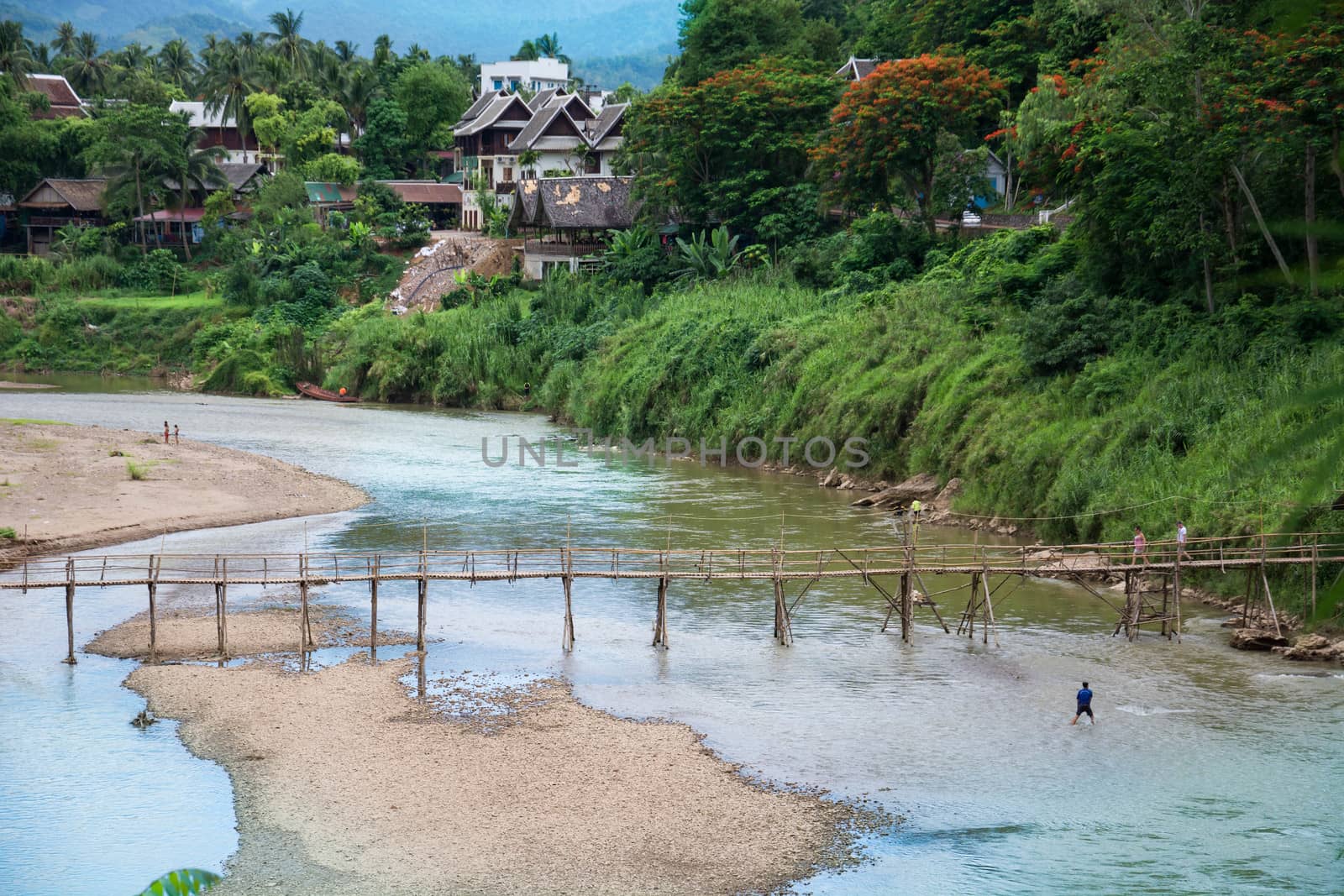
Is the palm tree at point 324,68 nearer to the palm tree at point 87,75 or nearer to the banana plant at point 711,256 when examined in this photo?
the palm tree at point 87,75

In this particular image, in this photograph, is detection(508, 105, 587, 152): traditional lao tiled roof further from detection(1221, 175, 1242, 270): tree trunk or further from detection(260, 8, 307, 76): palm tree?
detection(1221, 175, 1242, 270): tree trunk

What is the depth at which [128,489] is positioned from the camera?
44.8 m

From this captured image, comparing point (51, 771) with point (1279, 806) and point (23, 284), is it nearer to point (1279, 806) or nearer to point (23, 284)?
point (1279, 806)

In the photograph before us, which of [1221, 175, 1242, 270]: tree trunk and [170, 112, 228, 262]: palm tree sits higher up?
[170, 112, 228, 262]: palm tree

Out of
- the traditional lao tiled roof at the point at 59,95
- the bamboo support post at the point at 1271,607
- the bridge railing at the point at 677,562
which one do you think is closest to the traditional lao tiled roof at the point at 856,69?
the bridge railing at the point at 677,562

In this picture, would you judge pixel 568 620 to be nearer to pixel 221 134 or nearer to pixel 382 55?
pixel 221 134

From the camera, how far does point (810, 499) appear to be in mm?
46125

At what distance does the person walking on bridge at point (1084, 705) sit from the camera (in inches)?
990

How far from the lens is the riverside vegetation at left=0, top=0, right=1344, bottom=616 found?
3666 cm

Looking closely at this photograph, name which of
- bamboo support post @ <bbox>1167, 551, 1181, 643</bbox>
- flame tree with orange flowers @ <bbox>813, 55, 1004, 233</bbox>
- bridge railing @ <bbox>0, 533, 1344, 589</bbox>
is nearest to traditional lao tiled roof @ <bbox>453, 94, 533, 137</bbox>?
flame tree with orange flowers @ <bbox>813, 55, 1004, 233</bbox>

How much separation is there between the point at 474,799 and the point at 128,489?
27.5 m

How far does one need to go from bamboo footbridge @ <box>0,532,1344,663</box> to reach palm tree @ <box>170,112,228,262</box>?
59.3 m

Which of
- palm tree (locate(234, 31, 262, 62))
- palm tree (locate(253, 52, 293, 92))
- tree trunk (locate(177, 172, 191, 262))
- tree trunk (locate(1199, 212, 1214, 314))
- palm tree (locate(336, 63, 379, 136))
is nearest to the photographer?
tree trunk (locate(1199, 212, 1214, 314))

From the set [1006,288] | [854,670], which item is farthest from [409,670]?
[1006,288]
